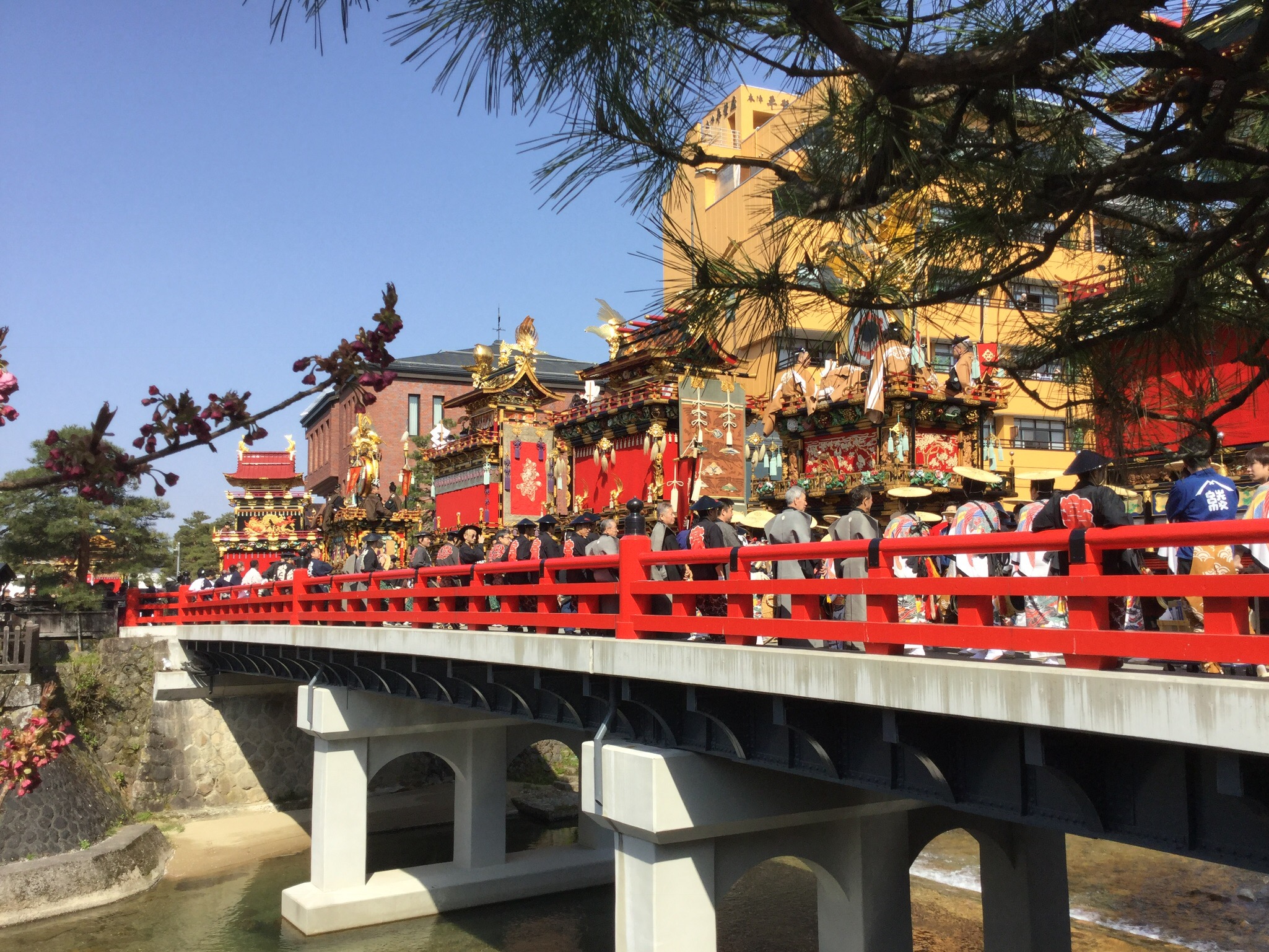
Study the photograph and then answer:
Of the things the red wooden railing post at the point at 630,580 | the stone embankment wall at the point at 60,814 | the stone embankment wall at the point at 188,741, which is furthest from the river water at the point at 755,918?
the red wooden railing post at the point at 630,580

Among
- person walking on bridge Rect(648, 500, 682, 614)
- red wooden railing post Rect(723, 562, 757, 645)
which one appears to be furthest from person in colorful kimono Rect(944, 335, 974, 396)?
red wooden railing post Rect(723, 562, 757, 645)

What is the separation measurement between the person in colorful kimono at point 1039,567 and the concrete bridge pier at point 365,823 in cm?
1154

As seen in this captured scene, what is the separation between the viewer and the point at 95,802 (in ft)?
77.7

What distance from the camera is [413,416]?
61.5 m

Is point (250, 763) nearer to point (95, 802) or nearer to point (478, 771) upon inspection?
point (95, 802)

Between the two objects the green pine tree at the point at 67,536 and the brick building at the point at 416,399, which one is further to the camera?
the brick building at the point at 416,399

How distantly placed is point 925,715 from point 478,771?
44.7 feet

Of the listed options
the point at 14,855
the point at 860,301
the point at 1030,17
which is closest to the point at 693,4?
the point at 1030,17

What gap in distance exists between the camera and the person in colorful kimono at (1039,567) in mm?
8094

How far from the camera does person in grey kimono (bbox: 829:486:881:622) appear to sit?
9.23 meters

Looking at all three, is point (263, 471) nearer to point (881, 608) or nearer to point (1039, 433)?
point (1039, 433)

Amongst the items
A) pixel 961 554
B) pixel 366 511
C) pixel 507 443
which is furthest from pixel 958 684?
pixel 366 511

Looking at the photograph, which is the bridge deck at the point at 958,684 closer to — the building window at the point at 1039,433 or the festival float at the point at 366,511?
the building window at the point at 1039,433

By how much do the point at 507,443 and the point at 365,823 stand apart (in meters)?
13.3
